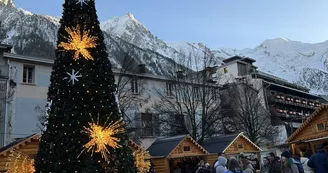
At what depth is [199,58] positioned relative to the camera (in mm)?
35406

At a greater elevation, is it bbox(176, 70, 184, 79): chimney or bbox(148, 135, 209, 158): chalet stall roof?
bbox(176, 70, 184, 79): chimney

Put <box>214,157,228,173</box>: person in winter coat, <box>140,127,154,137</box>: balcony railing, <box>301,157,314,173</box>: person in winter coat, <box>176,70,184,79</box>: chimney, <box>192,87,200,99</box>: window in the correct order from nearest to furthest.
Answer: <box>301,157,314,173</box>: person in winter coat
<box>214,157,228,173</box>: person in winter coat
<box>140,127,154,137</box>: balcony railing
<box>192,87,200,99</box>: window
<box>176,70,184,79</box>: chimney

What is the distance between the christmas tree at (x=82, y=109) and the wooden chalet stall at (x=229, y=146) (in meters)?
18.5

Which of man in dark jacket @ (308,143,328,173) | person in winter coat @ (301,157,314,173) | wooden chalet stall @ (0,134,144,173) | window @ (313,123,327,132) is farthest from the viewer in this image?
window @ (313,123,327,132)

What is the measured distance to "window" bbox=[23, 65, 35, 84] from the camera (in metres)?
25.7

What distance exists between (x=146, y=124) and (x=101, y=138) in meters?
22.7

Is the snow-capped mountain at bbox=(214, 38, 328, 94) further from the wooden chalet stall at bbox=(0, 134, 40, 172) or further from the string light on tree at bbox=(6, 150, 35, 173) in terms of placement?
the string light on tree at bbox=(6, 150, 35, 173)

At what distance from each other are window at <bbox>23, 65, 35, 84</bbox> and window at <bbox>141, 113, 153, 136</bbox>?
1034 centimetres

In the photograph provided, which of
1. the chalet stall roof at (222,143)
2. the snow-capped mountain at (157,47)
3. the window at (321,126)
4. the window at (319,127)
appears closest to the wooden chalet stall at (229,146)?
the chalet stall roof at (222,143)

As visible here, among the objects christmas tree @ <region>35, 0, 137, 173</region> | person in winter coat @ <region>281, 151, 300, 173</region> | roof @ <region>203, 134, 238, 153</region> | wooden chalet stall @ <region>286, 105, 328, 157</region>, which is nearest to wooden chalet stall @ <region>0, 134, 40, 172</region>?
christmas tree @ <region>35, 0, 137, 173</region>

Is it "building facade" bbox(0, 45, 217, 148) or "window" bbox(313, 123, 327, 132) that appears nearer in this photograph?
"window" bbox(313, 123, 327, 132)

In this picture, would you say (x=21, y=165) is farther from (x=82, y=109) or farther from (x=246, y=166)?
(x=246, y=166)

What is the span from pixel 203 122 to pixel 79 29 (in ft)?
68.6

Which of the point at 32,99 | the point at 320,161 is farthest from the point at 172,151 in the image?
the point at 320,161
